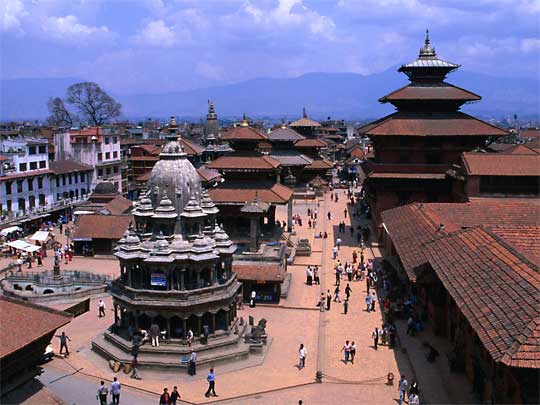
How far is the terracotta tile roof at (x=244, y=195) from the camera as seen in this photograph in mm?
37094

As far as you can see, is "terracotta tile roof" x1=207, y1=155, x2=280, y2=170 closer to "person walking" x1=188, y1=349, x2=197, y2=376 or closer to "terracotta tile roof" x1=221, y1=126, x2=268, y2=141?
"terracotta tile roof" x1=221, y1=126, x2=268, y2=141

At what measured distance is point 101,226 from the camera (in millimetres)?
43031

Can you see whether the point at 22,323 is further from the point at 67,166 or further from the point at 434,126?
the point at 67,166

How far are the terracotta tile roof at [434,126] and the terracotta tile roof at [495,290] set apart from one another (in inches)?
840

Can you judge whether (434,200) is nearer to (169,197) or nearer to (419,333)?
(419,333)

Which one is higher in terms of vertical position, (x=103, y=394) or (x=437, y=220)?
(x=437, y=220)

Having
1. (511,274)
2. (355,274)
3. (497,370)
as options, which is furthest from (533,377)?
(355,274)

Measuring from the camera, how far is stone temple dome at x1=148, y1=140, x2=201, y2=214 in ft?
83.7

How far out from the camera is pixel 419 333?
25453 millimetres

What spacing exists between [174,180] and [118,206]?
2649 cm

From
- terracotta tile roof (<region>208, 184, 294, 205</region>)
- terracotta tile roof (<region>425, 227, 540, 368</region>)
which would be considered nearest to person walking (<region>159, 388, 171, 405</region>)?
terracotta tile roof (<region>425, 227, 540, 368</region>)

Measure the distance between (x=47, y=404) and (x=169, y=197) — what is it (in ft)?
37.9

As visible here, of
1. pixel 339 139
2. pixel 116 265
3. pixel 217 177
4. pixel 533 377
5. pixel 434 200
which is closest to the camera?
pixel 533 377

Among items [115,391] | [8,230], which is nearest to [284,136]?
[8,230]
